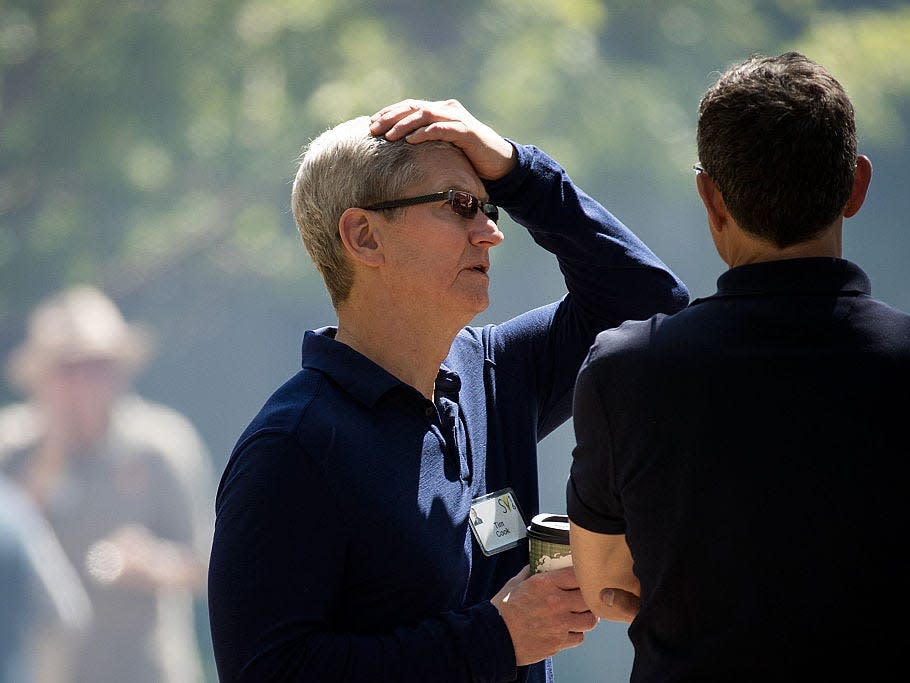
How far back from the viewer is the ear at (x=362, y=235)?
5.92 ft

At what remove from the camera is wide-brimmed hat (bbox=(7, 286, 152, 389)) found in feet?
14.2

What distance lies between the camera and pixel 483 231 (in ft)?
6.02

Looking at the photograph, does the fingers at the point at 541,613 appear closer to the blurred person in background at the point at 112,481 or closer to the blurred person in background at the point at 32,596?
the blurred person in background at the point at 112,481

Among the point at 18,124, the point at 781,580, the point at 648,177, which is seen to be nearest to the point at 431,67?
the point at 648,177

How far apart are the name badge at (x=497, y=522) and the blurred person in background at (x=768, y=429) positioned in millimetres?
530

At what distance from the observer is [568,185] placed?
6.49 ft

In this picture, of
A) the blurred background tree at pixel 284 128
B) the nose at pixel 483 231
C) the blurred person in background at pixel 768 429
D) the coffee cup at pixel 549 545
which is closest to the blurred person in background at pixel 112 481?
the blurred background tree at pixel 284 128

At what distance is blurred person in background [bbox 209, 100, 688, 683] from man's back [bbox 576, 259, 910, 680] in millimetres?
481

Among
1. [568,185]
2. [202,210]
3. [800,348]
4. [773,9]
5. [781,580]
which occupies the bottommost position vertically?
[781,580]

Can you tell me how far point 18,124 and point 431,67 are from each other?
182 centimetres

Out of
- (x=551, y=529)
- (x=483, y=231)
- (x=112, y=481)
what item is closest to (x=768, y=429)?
(x=551, y=529)

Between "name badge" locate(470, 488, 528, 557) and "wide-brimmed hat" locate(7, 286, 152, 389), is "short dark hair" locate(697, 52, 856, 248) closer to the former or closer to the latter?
"name badge" locate(470, 488, 528, 557)

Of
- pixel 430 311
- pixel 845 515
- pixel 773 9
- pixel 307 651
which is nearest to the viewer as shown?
pixel 845 515

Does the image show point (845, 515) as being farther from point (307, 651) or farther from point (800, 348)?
point (307, 651)
